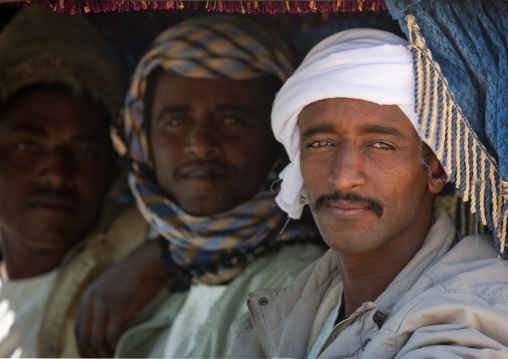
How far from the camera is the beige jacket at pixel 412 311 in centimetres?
200

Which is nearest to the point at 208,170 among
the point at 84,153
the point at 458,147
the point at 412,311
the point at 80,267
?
the point at 84,153

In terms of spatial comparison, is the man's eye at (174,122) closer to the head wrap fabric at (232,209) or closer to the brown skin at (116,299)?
the head wrap fabric at (232,209)

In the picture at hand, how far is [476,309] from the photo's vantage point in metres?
2.02

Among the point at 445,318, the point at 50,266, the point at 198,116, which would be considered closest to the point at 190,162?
the point at 198,116

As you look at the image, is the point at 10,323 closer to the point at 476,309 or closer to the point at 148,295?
the point at 148,295

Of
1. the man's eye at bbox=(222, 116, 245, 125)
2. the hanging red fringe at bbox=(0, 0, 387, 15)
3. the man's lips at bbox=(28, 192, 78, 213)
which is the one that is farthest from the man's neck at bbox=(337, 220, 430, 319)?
the man's lips at bbox=(28, 192, 78, 213)

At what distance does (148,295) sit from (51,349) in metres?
0.59

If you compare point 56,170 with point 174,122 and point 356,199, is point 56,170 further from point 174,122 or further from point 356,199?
point 356,199

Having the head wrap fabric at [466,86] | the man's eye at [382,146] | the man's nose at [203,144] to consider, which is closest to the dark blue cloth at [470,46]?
the head wrap fabric at [466,86]

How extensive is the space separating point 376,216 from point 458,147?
298 millimetres

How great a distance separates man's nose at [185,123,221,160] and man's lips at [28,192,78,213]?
0.88 meters

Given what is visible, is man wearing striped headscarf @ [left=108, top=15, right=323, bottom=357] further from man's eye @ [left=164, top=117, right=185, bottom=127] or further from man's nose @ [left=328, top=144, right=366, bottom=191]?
man's nose @ [left=328, top=144, right=366, bottom=191]

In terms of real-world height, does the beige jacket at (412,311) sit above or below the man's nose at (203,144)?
below

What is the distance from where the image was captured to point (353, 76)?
7.77ft
